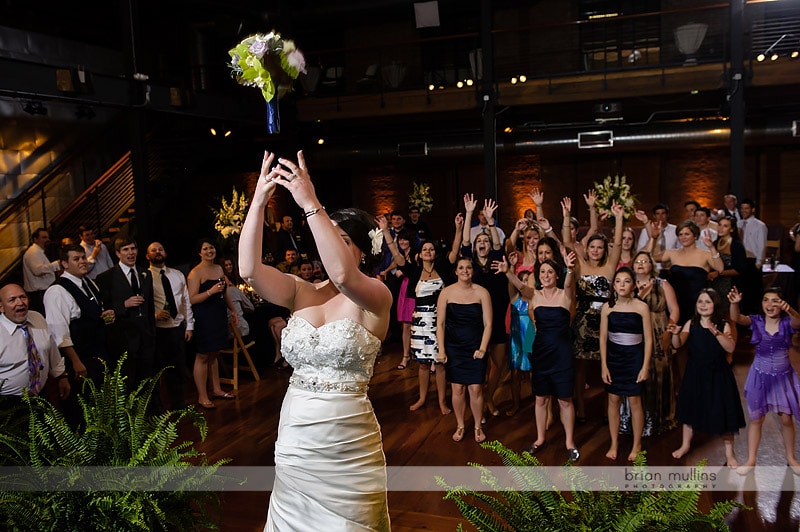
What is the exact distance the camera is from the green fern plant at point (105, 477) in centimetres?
240

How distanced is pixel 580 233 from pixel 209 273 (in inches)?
306

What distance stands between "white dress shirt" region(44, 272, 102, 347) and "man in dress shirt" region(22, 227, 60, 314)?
3412mm

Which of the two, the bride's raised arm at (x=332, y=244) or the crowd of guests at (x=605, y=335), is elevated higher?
the bride's raised arm at (x=332, y=244)

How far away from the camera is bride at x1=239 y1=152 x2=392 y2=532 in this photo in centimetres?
223

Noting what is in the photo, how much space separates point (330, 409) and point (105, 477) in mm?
991

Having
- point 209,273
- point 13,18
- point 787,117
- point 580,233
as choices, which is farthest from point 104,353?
point 787,117

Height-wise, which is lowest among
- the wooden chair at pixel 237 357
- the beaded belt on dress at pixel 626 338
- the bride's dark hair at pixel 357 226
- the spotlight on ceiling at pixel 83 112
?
the wooden chair at pixel 237 357

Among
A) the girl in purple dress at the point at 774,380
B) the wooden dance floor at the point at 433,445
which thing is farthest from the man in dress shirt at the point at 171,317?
the girl in purple dress at the point at 774,380

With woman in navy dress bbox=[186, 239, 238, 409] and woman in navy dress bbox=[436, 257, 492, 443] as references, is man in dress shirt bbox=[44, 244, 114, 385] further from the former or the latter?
woman in navy dress bbox=[436, 257, 492, 443]

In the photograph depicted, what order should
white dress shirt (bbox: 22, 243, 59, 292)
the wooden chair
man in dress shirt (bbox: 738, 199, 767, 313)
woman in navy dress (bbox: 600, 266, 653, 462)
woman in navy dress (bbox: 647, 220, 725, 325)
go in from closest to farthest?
woman in navy dress (bbox: 600, 266, 653, 462)
woman in navy dress (bbox: 647, 220, 725, 325)
the wooden chair
white dress shirt (bbox: 22, 243, 59, 292)
man in dress shirt (bbox: 738, 199, 767, 313)

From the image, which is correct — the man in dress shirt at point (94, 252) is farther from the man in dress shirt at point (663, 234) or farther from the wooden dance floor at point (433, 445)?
the man in dress shirt at point (663, 234)

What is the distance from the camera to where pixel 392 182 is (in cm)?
1445

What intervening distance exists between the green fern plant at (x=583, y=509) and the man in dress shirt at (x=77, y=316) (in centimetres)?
374

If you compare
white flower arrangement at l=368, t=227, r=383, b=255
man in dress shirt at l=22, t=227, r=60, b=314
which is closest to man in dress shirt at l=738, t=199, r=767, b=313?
white flower arrangement at l=368, t=227, r=383, b=255
